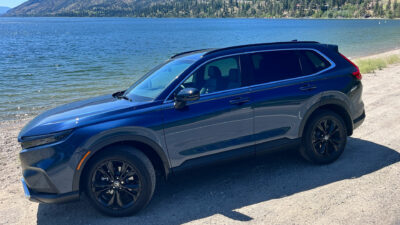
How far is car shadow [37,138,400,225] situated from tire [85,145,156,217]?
0.16 meters

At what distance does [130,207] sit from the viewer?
163 inches

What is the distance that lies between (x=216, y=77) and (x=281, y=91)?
35.7 inches

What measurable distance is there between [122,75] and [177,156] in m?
18.6

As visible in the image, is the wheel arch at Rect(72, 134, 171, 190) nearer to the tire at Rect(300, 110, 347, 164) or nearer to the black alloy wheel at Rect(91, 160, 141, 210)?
the black alloy wheel at Rect(91, 160, 141, 210)

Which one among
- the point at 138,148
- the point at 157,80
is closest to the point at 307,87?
the point at 157,80

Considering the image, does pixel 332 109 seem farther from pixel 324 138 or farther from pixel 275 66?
pixel 275 66

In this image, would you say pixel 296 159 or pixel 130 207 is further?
pixel 296 159

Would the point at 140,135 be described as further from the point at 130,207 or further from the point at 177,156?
the point at 130,207

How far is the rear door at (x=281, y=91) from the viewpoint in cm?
476

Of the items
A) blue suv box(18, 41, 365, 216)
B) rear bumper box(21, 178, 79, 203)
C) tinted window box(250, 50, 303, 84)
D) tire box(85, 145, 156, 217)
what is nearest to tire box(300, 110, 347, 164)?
blue suv box(18, 41, 365, 216)

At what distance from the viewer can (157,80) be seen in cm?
494

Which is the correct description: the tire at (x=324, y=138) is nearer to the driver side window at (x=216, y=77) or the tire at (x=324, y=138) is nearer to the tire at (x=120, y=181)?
the driver side window at (x=216, y=77)

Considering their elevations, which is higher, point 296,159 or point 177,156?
point 177,156

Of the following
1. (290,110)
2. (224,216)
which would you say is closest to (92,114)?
(224,216)
